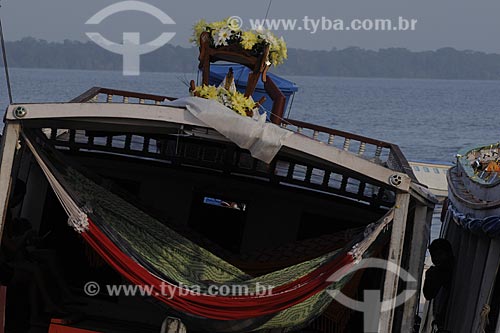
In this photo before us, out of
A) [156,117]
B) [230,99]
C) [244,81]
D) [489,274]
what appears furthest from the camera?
[244,81]

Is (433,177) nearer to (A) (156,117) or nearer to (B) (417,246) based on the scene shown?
(B) (417,246)

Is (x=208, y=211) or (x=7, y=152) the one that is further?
(x=208, y=211)

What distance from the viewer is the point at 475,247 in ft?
34.6

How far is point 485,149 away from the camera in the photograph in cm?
1395

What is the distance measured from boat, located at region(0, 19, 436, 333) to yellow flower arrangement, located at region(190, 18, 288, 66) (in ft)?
0.17

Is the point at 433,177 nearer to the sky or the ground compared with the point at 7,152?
nearer to the sky

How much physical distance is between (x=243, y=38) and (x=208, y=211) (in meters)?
A: 2.40

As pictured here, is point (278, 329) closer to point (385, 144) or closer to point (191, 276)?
point (191, 276)

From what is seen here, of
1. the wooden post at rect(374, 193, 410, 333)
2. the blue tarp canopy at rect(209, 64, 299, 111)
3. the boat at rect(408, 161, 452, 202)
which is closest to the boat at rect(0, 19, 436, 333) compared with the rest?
the wooden post at rect(374, 193, 410, 333)

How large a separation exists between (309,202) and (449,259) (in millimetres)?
1629

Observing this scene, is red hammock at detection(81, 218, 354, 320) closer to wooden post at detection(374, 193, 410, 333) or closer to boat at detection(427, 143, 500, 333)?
wooden post at detection(374, 193, 410, 333)
